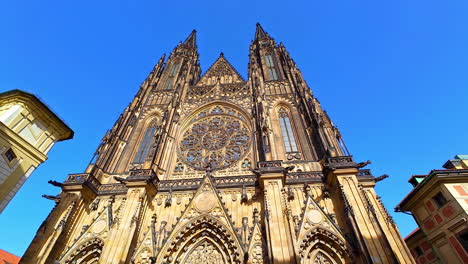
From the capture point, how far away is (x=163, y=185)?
11.8 meters

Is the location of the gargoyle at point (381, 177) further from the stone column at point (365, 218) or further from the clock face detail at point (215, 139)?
the clock face detail at point (215, 139)

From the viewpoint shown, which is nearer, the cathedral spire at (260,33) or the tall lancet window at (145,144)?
the tall lancet window at (145,144)

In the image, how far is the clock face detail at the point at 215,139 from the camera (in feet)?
43.9

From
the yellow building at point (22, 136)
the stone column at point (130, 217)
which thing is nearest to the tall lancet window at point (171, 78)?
the stone column at point (130, 217)

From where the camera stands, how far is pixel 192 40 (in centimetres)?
3034

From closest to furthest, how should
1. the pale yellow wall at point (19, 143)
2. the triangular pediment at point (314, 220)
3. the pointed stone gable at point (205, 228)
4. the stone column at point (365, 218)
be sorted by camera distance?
the stone column at point (365, 218) < the pale yellow wall at point (19, 143) < the triangular pediment at point (314, 220) < the pointed stone gable at point (205, 228)

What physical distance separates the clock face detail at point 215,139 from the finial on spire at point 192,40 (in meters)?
15.7

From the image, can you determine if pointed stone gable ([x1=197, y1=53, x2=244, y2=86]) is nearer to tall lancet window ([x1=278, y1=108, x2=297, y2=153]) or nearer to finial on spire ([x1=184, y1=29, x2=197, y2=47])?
tall lancet window ([x1=278, y1=108, x2=297, y2=153])

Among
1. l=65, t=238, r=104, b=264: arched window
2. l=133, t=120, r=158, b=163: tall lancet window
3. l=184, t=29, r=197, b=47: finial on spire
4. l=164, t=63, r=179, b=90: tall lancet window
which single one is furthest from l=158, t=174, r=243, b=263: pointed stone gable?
l=184, t=29, r=197, b=47: finial on spire

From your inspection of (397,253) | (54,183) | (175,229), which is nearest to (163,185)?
(175,229)

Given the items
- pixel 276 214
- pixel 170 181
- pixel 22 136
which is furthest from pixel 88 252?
pixel 276 214

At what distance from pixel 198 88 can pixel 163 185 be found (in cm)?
946

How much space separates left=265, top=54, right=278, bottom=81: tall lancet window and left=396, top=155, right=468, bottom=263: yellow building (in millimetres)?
11923

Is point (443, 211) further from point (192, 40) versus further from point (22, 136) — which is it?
point (192, 40)
